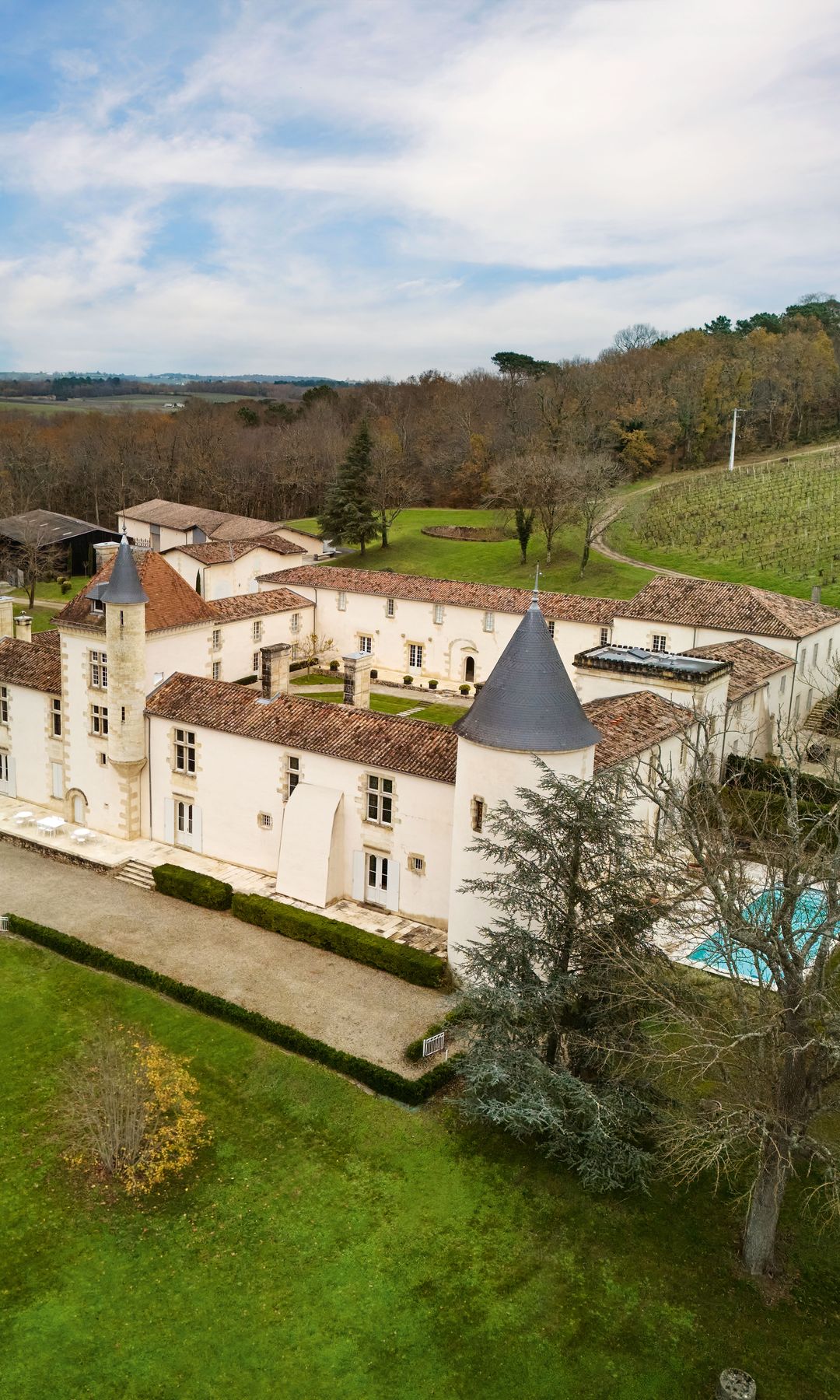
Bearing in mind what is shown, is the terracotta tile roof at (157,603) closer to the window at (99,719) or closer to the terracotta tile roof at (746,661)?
the window at (99,719)

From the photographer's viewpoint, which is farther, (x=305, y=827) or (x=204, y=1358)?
(x=305, y=827)

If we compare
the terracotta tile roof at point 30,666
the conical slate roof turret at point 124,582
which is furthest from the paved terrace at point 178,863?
the conical slate roof turret at point 124,582

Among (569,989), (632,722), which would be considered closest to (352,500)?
(632,722)

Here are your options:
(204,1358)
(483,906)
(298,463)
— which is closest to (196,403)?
(298,463)

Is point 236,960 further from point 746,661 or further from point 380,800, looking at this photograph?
point 746,661

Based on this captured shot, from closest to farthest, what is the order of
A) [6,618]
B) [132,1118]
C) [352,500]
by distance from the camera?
[132,1118]
[6,618]
[352,500]

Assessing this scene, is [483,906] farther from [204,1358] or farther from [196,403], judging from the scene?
[196,403]

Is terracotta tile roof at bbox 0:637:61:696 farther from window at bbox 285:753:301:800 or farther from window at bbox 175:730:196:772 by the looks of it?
window at bbox 285:753:301:800
